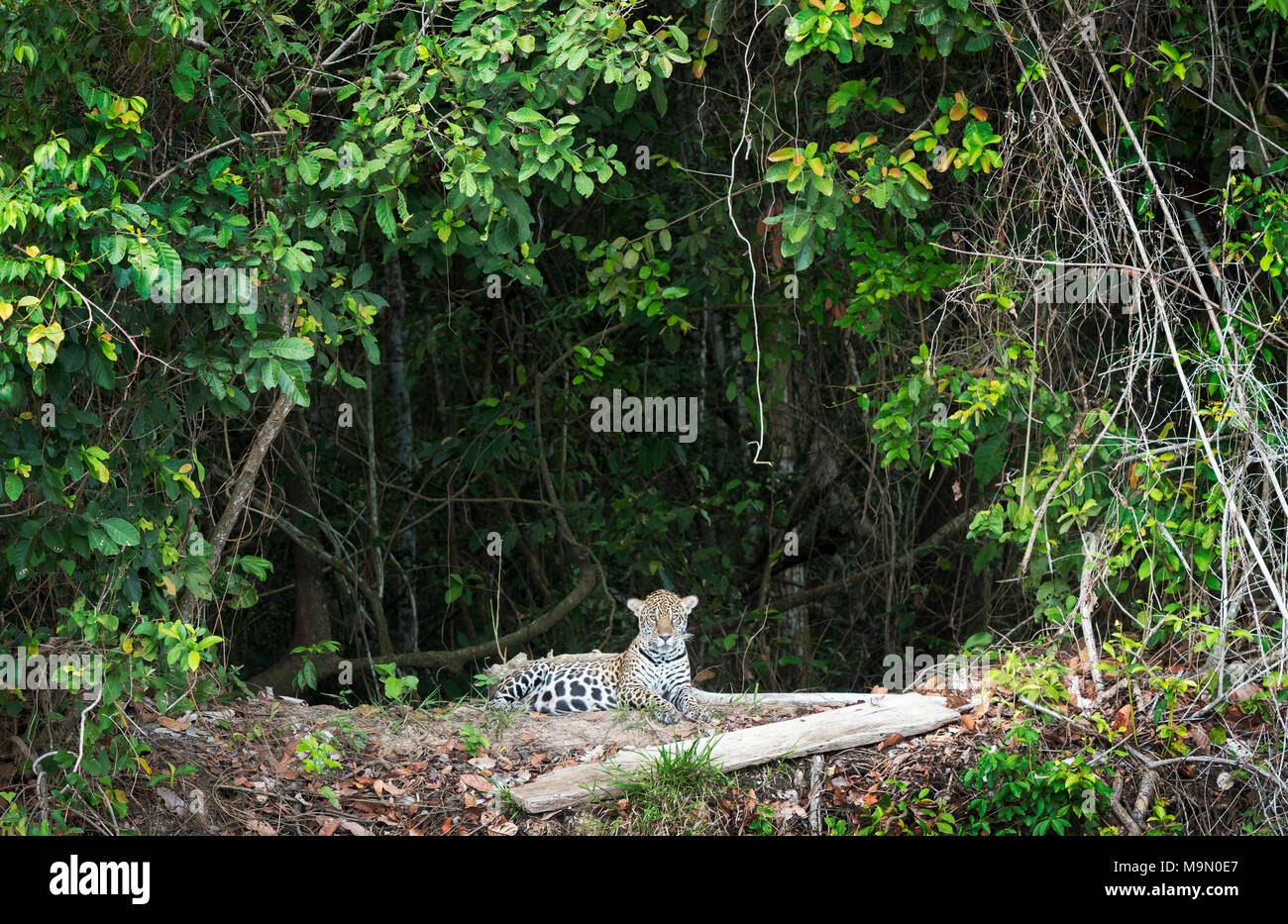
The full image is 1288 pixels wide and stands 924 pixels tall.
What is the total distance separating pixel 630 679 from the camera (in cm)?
671

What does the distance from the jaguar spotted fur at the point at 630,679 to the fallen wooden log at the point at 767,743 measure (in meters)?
0.77

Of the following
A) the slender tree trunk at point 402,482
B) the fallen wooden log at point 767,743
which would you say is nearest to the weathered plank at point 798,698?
the fallen wooden log at point 767,743

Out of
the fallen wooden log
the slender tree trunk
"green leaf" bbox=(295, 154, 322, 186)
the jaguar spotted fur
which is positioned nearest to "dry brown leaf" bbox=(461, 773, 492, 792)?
the fallen wooden log

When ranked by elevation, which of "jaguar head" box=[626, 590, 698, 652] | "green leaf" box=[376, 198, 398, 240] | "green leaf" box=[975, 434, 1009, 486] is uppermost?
"green leaf" box=[376, 198, 398, 240]

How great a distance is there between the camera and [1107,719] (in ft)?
18.6

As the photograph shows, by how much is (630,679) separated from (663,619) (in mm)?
369

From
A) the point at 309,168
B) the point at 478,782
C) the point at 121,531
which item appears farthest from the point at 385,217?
the point at 478,782

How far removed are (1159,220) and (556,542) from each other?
480cm

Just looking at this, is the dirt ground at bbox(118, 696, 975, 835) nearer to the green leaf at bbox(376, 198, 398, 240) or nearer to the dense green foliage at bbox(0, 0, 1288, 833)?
the dense green foliage at bbox(0, 0, 1288, 833)

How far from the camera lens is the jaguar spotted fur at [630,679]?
6676 mm

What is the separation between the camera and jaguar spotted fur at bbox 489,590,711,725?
6676mm

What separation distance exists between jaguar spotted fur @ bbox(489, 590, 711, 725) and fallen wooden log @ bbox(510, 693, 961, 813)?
77 cm

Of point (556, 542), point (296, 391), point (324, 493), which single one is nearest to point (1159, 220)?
point (296, 391)

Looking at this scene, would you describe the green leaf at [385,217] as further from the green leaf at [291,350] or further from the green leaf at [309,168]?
the green leaf at [291,350]
